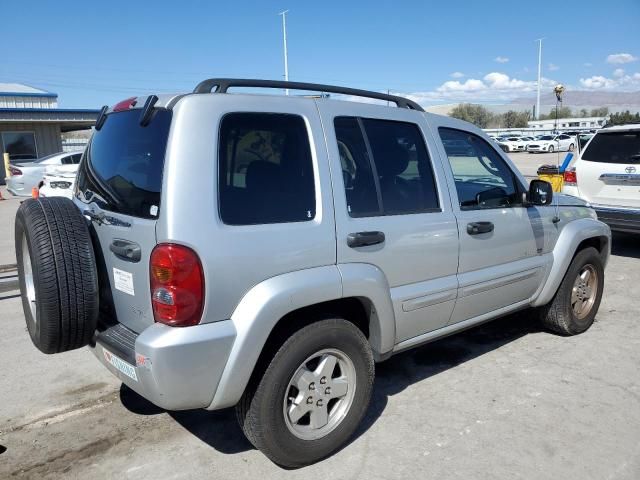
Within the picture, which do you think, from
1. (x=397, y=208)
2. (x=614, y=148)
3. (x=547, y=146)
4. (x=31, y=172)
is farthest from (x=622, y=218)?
(x=547, y=146)

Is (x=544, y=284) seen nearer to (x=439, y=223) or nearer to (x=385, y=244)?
(x=439, y=223)

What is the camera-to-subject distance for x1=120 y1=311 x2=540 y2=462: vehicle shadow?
10.8ft

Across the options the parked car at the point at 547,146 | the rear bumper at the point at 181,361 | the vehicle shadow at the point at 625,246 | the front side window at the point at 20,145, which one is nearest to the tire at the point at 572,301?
the rear bumper at the point at 181,361

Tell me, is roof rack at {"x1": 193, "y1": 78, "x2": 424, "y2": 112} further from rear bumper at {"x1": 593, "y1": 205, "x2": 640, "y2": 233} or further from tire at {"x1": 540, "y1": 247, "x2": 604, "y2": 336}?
rear bumper at {"x1": 593, "y1": 205, "x2": 640, "y2": 233}

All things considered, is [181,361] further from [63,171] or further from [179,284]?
[63,171]

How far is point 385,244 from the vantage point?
307cm

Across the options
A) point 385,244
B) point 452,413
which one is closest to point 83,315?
point 385,244

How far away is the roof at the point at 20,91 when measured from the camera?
94.0 ft

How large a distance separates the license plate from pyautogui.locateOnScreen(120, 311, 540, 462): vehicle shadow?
0.83 meters

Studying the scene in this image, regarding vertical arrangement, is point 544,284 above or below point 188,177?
below

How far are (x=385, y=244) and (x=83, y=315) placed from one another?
5.34 ft

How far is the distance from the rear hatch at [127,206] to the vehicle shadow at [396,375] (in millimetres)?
951

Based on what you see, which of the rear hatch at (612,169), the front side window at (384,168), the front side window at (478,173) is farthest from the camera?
the rear hatch at (612,169)

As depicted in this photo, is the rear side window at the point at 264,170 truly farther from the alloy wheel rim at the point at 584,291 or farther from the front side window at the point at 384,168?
the alloy wheel rim at the point at 584,291
